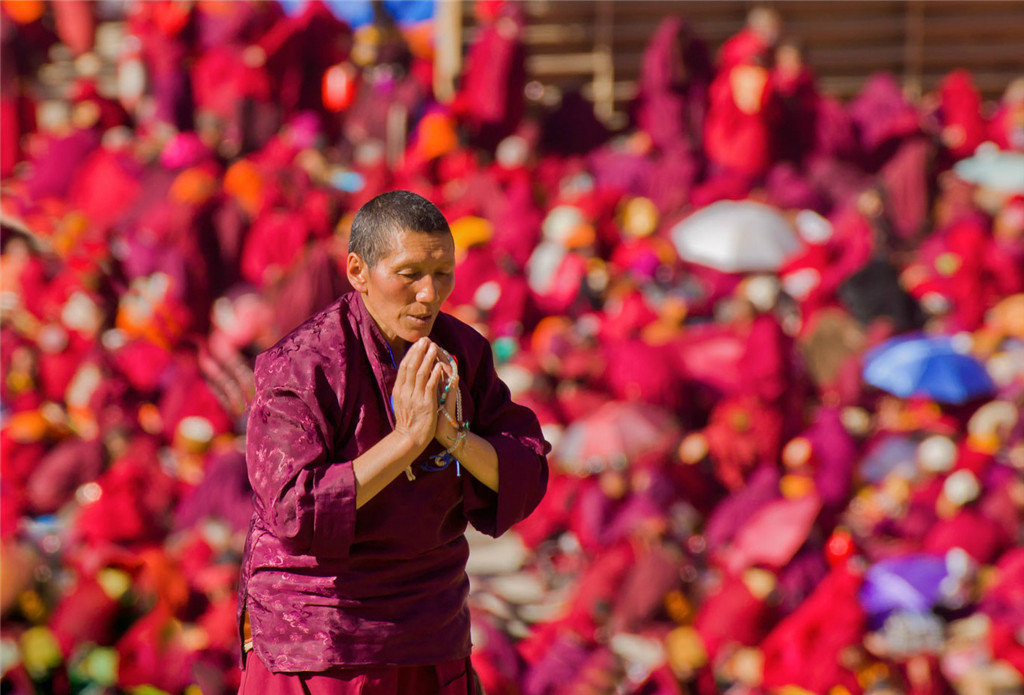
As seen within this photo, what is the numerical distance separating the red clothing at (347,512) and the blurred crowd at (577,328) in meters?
0.45

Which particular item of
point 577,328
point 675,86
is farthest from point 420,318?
point 675,86

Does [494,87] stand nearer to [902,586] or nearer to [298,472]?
[902,586]

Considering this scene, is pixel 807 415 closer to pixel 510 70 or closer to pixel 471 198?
pixel 471 198

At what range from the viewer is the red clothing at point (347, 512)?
6.09ft

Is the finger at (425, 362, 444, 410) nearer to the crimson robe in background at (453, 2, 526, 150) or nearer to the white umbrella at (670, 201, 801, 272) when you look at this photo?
the white umbrella at (670, 201, 801, 272)

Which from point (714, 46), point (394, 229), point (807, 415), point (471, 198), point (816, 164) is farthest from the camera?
point (714, 46)

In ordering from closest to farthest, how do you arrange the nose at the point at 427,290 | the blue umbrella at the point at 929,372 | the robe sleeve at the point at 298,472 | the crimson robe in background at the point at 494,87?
the robe sleeve at the point at 298,472 → the nose at the point at 427,290 → the blue umbrella at the point at 929,372 → the crimson robe in background at the point at 494,87

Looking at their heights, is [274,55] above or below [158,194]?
above

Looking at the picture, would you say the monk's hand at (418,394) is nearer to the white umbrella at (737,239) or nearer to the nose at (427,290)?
the nose at (427,290)

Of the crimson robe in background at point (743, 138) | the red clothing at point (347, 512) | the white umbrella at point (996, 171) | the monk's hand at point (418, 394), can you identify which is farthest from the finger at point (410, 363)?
the white umbrella at point (996, 171)

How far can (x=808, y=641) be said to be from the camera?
4629mm

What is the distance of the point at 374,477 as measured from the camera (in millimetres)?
1842

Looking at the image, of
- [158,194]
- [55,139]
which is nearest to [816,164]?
[158,194]

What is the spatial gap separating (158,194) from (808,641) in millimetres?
5038
